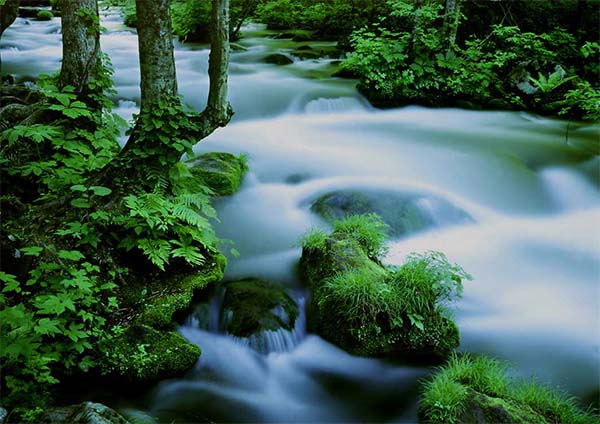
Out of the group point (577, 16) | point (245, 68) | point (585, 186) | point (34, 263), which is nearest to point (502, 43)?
point (577, 16)

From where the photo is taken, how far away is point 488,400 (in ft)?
11.6

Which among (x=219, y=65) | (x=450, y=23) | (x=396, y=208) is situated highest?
(x=450, y=23)

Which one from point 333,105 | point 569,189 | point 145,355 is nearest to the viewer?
point 145,355

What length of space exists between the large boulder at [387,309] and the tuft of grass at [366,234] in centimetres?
54

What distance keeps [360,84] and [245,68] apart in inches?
127

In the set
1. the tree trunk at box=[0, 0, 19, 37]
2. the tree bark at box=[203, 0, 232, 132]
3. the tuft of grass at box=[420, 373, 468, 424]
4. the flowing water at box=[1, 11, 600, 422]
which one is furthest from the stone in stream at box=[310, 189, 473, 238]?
the tree trunk at box=[0, 0, 19, 37]

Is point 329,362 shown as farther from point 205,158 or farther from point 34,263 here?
point 205,158

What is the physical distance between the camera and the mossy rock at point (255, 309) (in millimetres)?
4465

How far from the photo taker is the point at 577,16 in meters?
11.6

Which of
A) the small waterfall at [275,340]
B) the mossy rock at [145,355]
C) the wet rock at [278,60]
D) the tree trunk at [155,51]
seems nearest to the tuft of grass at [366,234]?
the small waterfall at [275,340]

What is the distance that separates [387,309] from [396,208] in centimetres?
239

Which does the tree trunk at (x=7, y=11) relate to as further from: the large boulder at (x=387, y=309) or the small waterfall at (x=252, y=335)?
the large boulder at (x=387, y=309)

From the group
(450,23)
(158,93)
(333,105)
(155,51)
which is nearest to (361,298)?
(158,93)

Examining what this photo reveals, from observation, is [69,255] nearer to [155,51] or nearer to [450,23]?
[155,51]
